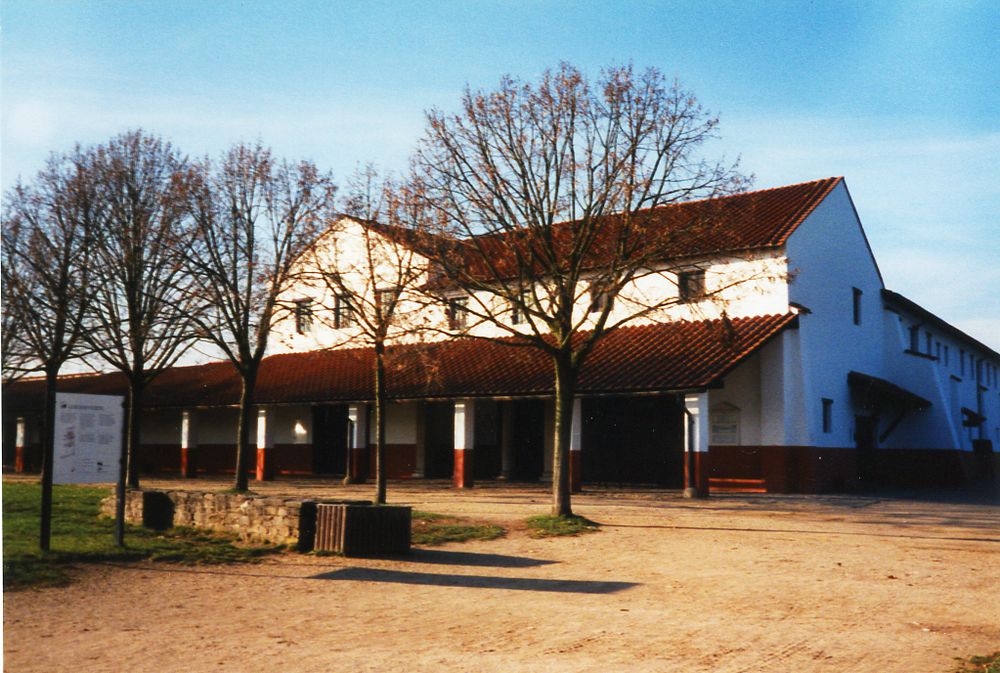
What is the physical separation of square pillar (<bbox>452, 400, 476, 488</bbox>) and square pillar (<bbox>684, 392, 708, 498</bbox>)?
7.42m

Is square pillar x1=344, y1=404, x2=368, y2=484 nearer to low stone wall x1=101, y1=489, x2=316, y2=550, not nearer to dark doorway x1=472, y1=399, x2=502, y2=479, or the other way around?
dark doorway x1=472, y1=399, x2=502, y2=479

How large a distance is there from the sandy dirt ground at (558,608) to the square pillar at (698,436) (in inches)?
266

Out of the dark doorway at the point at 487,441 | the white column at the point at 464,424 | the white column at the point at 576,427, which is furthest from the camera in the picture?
the dark doorway at the point at 487,441

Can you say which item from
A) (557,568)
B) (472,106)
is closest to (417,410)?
(472,106)

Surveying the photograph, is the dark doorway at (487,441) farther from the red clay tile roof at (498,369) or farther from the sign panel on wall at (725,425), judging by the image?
the sign panel on wall at (725,425)

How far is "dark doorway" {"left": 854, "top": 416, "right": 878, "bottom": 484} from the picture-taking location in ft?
99.8

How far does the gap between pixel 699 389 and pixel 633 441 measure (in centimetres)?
716

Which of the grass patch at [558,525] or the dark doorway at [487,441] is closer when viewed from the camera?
the grass patch at [558,525]

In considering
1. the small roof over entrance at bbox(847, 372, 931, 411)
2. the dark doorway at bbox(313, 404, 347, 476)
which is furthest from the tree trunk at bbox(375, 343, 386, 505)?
the small roof over entrance at bbox(847, 372, 931, 411)

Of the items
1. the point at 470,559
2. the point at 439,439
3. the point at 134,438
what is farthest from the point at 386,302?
the point at 439,439

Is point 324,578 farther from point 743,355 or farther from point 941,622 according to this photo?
point 743,355

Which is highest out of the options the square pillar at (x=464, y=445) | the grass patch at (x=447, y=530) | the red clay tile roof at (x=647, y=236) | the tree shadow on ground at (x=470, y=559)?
the red clay tile roof at (x=647, y=236)

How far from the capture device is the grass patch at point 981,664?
721 centimetres

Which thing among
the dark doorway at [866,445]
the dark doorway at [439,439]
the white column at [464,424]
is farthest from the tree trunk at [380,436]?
the dark doorway at [866,445]
